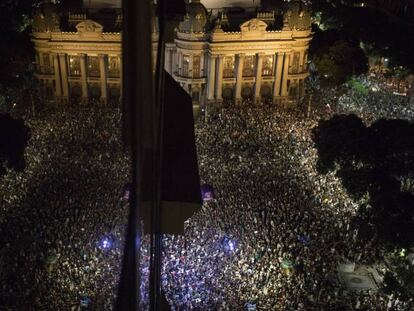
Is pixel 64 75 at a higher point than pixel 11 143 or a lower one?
lower

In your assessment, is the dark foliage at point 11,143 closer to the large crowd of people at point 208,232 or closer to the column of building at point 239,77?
the large crowd of people at point 208,232

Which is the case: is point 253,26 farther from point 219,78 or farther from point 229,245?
point 229,245

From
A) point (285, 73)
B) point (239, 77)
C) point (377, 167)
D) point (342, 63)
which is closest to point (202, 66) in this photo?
point (239, 77)

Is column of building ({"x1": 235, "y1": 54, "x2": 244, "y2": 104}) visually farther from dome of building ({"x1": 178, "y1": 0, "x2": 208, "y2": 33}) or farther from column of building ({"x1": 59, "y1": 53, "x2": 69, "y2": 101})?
column of building ({"x1": 59, "y1": 53, "x2": 69, "y2": 101})

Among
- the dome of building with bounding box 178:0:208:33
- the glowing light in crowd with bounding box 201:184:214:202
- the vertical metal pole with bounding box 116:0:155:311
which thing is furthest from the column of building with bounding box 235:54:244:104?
the vertical metal pole with bounding box 116:0:155:311

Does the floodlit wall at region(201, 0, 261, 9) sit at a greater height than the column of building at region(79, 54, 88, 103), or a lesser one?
greater
